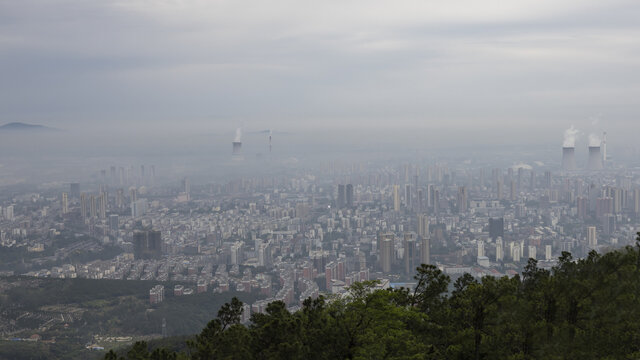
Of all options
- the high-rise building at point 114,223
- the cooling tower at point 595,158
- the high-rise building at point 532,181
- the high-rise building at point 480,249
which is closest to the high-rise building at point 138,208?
the high-rise building at point 114,223

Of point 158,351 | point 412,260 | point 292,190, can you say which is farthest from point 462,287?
point 292,190

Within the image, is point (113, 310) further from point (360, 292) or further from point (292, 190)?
point (292, 190)

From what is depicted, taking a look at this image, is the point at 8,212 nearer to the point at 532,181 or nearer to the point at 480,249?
the point at 480,249

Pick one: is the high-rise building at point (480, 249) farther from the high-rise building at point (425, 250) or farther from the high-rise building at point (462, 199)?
the high-rise building at point (462, 199)

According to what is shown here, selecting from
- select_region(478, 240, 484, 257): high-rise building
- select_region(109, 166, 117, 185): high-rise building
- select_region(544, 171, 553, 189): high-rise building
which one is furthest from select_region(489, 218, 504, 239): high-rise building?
select_region(109, 166, 117, 185): high-rise building

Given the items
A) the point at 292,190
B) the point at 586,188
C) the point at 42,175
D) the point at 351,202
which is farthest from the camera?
the point at 42,175

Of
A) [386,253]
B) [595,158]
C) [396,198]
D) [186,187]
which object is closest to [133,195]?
[186,187]
